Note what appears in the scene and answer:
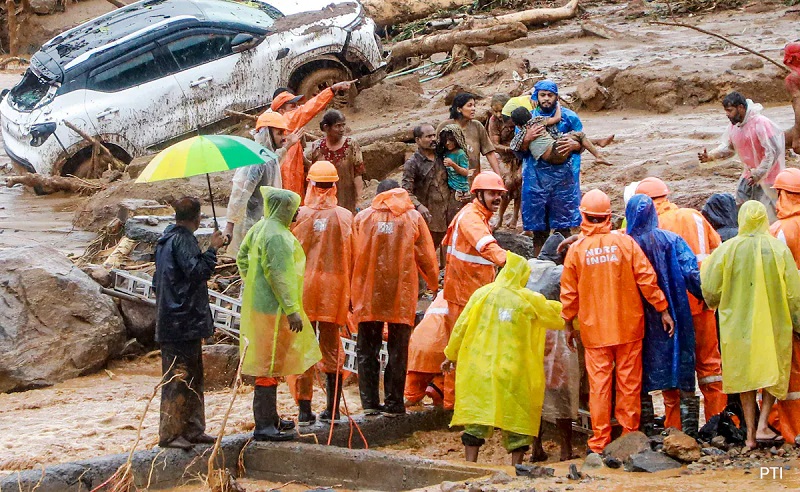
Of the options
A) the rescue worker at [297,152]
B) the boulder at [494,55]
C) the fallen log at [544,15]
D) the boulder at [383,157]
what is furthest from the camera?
the fallen log at [544,15]

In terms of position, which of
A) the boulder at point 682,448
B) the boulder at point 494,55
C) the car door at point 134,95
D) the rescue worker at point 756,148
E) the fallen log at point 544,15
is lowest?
the boulder at point 682,448

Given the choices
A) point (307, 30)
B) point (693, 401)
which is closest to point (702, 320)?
point (693, 401)

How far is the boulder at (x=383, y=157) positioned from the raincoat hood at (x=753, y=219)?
663cm

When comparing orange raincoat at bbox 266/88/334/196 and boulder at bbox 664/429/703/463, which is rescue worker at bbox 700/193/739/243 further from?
orange raincoat at bbox 266/88/334/196

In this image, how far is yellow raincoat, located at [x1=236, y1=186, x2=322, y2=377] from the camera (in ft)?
23.6

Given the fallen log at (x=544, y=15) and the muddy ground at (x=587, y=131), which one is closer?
the muddy ground at (x=587, y=131)

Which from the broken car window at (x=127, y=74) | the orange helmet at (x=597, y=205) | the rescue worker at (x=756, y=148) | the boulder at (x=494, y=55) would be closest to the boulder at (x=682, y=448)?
the orange helmet at (x=597, y=205)

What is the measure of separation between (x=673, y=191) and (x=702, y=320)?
150 inches

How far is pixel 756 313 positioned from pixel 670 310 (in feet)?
1.72

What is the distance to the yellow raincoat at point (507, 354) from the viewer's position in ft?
22.9

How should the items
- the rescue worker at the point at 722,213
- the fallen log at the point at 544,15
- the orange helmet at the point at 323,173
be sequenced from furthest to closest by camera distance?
1. the fallen log at the point at 544,15
2. the rescue worker at the point at 722,213
3. the orange helmet at the point at 323,173

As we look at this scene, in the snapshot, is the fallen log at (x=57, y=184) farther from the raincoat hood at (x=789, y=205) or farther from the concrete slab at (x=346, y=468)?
the raincoat hood at (x=789, y=205)

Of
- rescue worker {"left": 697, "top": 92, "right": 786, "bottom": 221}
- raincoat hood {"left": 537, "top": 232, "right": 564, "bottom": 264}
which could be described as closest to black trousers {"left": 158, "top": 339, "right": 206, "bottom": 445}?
raincoat hood {"left": 537, "top": 232, "right": 564, "bottom": 264}

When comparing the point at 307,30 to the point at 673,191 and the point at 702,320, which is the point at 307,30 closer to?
the point at 673,191
